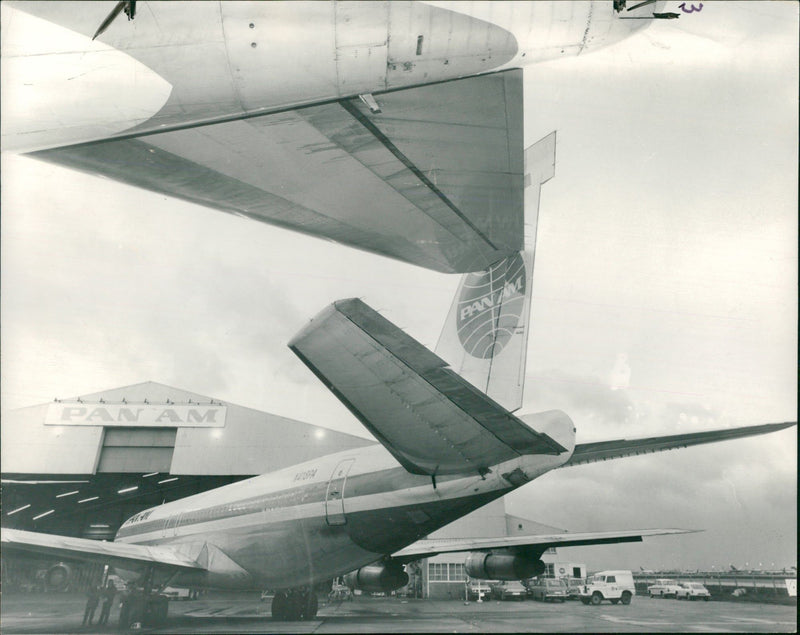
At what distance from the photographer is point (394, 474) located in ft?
17.0

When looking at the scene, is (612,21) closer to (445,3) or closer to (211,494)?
(445,3)

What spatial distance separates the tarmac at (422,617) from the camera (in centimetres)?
490

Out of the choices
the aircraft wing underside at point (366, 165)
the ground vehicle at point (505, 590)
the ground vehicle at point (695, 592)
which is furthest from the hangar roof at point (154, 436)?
the ground vehicle at point (695, 592)

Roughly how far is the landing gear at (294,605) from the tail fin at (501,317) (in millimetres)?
3123

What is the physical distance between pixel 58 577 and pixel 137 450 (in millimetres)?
1488

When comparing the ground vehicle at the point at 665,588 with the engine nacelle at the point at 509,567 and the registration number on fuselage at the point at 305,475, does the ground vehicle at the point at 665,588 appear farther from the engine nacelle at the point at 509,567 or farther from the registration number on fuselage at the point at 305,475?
the registration number on fuselage at the point at 305,475

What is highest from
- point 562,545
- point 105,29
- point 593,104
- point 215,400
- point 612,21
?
point 593,104

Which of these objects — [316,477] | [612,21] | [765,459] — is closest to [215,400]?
[316,477]

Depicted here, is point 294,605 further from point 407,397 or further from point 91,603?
point 407,397

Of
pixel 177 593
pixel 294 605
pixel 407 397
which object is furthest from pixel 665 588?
pixel 177 593

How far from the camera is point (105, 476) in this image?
6055mm

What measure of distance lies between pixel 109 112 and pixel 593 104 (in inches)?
180

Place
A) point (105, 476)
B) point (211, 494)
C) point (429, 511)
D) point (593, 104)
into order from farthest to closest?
point (211, 494)
point (105, 476)
point (593, 104)
point (429, 511)

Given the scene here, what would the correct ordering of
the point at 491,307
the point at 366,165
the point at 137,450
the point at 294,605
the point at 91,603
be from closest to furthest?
the point at 366,165
the point at 91,603
the point at 294,605
the point at 491,307
the point at 137,450
